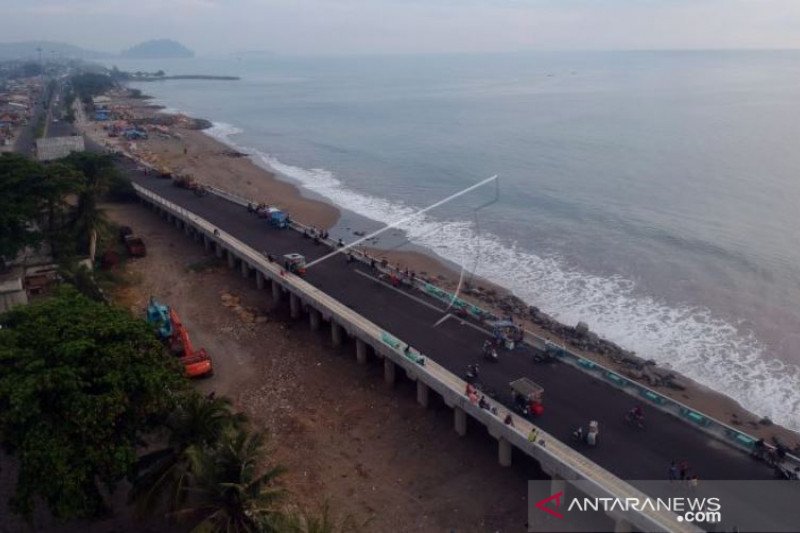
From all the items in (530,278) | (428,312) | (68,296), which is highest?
(68,296)

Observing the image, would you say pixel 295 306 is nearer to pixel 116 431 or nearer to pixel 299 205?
pixel 116 431

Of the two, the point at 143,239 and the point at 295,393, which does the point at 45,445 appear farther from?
the point at 143,239

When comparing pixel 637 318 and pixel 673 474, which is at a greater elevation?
pixel 673 474

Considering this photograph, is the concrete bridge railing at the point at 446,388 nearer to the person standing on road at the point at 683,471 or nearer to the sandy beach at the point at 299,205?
the person standing on road at the point at 683,471

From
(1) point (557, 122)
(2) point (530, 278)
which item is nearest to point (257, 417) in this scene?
(2) point (530, 278)

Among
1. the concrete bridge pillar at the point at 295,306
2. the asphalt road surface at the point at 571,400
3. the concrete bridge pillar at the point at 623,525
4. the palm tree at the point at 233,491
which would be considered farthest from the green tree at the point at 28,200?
the concrete bridge pillar at the point at 623,525
